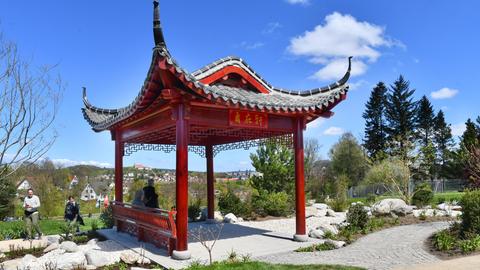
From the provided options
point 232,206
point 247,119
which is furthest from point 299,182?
point 232,206

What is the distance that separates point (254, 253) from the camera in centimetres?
757

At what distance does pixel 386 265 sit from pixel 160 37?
5.02m

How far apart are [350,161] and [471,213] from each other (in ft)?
102

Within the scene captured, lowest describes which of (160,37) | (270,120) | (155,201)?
(155,201)

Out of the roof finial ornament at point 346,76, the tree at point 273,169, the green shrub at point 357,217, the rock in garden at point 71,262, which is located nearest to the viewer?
the rock in garden at point 71,262

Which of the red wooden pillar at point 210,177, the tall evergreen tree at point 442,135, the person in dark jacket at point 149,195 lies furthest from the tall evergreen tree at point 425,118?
the person in dark jacket at point 149,195

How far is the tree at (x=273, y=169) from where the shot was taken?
18.9 meters

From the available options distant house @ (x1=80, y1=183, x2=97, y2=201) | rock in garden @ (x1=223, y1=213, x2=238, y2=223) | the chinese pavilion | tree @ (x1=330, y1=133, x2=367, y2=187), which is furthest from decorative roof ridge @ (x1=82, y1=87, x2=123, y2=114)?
tree @ (x1=330, y1=133, x2=367, y2=187)

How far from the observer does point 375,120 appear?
42.0 m

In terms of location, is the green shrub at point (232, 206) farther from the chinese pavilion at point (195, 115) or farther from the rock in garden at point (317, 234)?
the rock in garden at point (317, 234)

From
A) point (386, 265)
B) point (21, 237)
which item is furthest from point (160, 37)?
point (21, 237)

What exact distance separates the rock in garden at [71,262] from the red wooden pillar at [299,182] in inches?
168

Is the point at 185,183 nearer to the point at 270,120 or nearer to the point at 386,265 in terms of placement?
the point at 270,120

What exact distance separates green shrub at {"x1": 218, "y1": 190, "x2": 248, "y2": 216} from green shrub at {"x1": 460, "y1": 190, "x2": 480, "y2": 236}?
7107 millimetres
